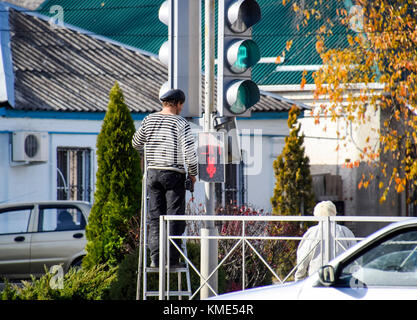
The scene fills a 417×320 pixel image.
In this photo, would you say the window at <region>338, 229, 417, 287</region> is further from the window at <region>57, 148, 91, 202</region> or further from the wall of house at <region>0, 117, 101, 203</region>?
the window at <region>57, 148, 91, 202</region>

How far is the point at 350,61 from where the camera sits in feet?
46.9

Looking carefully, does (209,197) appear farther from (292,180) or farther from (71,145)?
(292,180)

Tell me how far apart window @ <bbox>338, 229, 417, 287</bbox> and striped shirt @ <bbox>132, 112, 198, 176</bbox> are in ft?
10.8

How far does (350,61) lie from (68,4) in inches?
453

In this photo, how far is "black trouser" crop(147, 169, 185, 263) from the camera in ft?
27.4

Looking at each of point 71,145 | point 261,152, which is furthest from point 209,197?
point 261,152

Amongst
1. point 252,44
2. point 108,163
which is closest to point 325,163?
point 108,163

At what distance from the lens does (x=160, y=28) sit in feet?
75.7

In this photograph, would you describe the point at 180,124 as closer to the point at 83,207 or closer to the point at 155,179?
the point at 155,179

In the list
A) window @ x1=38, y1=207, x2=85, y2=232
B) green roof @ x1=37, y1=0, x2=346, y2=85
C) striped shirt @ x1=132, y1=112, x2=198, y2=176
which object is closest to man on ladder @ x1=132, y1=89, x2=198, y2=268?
striped shirt @ x1=132, y1=112, x2=198, y2=176

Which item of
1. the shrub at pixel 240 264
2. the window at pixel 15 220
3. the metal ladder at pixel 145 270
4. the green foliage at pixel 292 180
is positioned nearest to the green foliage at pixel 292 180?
the green foliage at pixel 292 180

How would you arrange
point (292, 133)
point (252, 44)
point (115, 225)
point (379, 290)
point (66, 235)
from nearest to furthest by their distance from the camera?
point (379, 290), point (252, 44), point (115, 225), point (66, 235), point (292, 133)

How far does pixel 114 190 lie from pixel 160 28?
38.7 feet

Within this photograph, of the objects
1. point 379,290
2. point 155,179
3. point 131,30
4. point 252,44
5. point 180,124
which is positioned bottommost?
point 379,290
